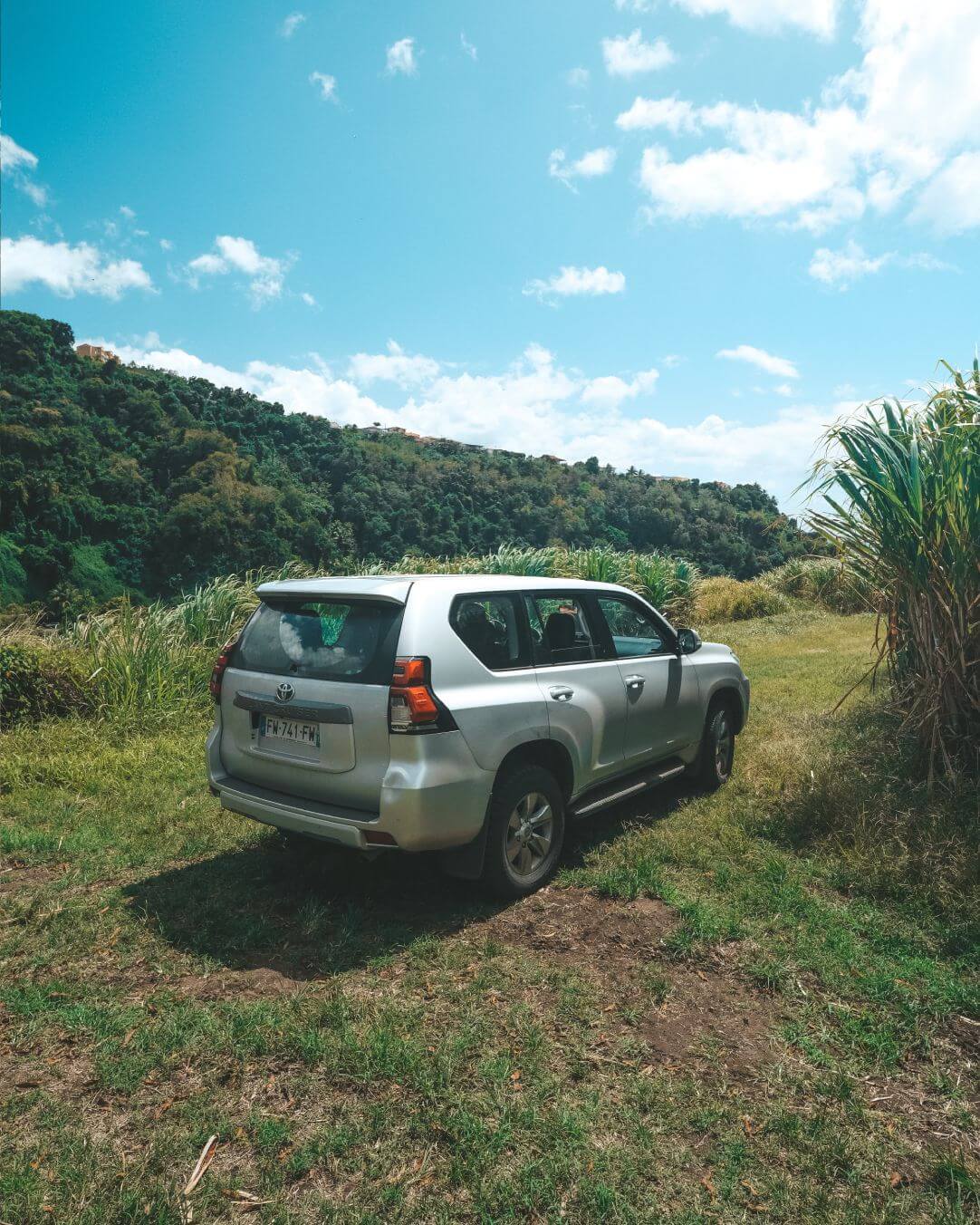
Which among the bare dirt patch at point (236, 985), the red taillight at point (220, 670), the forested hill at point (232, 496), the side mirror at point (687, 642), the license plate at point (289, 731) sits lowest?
the bare dirt patch at point (236, 985)

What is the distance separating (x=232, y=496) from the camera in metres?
30.4

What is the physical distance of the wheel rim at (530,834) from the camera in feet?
13.1

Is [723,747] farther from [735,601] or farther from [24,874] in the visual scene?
[735,601]

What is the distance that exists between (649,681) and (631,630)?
0.46 meters

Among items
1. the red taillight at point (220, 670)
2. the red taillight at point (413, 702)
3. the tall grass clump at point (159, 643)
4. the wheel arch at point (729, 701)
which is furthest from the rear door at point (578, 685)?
the tall grass clump at point (159, 643)

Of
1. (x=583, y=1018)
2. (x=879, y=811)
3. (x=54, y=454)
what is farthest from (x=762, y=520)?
(x=583, y=1018)

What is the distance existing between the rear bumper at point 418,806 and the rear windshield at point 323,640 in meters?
0.39

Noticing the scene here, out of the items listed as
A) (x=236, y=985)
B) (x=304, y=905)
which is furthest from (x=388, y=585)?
(x=236, y=985)

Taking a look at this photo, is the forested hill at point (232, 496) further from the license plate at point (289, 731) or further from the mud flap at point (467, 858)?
the mud flap at point (467, 858)

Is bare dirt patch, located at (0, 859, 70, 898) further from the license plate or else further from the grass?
the license plate

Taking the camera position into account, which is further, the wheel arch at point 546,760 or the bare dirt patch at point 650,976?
the wheel arch at point 546,760

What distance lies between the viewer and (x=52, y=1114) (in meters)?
2.50

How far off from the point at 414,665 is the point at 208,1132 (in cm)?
188

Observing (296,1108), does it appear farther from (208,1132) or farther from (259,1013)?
(259,1013)
